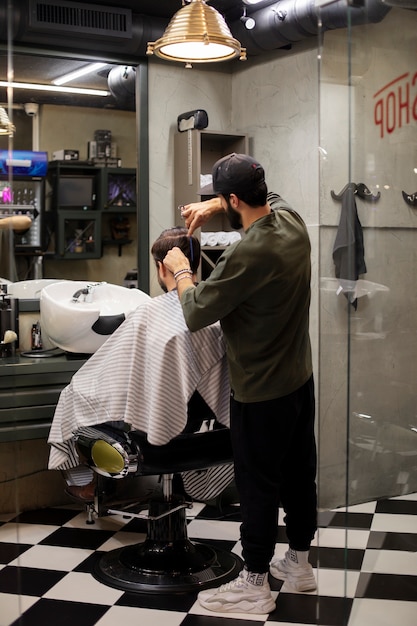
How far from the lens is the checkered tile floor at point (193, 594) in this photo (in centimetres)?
219

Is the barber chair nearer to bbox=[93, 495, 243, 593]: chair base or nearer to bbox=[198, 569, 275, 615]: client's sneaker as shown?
bbox=[93, 495, 243, 593]: chair base

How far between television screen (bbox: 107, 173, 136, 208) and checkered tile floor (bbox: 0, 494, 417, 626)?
5.52 ft

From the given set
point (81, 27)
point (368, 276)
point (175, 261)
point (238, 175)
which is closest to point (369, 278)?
point (368, 276)

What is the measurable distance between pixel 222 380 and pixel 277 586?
80 cm

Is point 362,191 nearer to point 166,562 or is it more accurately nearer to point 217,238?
point 166,562

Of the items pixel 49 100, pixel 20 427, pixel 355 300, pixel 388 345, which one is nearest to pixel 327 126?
pixel 355 300

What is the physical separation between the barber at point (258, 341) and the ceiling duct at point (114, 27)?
1.51m

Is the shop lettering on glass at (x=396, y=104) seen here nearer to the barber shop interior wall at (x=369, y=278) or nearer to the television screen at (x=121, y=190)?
the barber shop interior wall at (x=369, y=278)

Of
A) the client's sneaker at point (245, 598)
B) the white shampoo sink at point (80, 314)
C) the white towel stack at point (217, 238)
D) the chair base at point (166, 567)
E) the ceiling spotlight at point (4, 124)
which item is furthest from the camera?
the white towel stack at point (217, 238)

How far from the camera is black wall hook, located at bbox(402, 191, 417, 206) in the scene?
7.29 ft

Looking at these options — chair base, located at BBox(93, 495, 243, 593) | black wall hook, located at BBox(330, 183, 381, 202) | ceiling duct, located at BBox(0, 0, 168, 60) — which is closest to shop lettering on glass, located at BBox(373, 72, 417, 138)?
black wall hook, located at BBox(330, 183, 381, 202)

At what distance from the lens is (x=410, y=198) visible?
2.23 metres

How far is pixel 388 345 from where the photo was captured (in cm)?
226

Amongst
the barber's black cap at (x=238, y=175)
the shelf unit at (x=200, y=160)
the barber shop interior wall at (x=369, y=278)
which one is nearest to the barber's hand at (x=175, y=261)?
the barber's black cap at (x=238, y=175)
